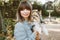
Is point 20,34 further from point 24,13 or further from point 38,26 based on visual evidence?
point 38,26

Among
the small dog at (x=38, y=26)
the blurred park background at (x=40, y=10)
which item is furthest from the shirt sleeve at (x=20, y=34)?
the blurred park background at (x=40, y=10)

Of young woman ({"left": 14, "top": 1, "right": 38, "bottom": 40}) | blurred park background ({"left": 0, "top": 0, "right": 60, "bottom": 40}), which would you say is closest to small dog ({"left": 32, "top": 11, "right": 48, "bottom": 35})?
young woman ({"left": 14, "top": 1, "right": 38, "bottom": 40})

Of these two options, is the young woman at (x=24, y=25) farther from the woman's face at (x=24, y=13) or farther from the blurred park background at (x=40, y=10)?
the blurred park background at (x=40, y=10)

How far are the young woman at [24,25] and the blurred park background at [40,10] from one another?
2.22ft

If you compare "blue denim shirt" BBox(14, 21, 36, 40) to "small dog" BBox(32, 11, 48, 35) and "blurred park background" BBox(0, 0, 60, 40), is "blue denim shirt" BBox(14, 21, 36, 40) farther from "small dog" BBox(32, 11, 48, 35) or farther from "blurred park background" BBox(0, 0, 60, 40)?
"blurred park background" BBox(0, 0, 60, 40)

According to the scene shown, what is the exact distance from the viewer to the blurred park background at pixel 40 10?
6.24 feet

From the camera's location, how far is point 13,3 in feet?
6.44

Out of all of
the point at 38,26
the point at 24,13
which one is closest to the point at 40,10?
the point at 38,26

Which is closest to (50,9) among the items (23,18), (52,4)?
(52,4)

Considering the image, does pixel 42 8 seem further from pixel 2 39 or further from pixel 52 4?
pixel 2 39

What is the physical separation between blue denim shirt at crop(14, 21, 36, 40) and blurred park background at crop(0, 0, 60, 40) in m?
0.73

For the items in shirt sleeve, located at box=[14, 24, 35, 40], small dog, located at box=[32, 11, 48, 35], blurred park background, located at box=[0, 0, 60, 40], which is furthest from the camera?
blurred park background, located at box=[0, 0, 60, 40]

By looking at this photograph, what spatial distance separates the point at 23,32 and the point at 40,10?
2.50 ft

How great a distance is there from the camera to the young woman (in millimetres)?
1153
